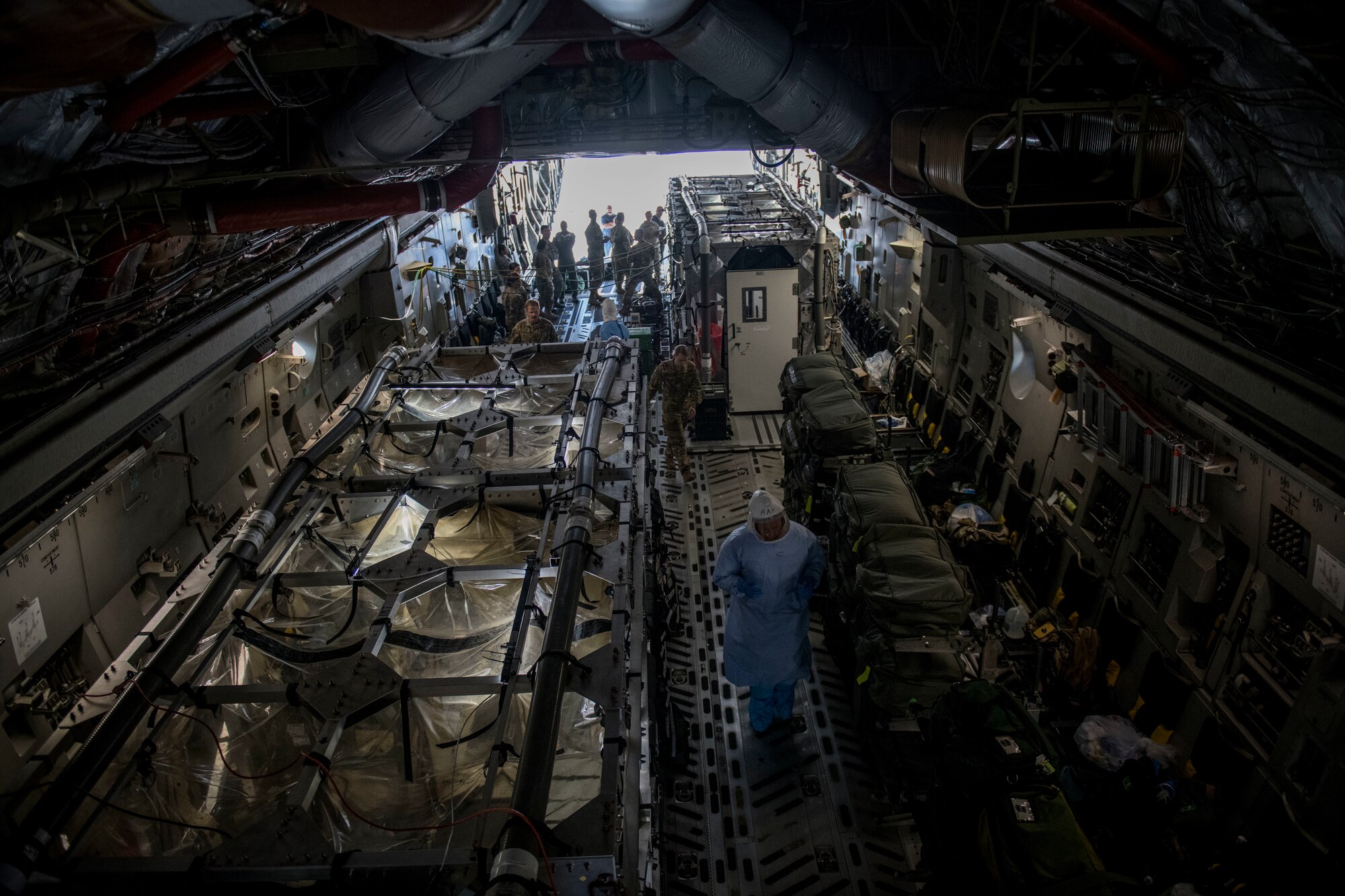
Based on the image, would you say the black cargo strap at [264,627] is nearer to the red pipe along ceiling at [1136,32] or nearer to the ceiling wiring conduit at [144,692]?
the ceiling wiring conduit at [144,692]

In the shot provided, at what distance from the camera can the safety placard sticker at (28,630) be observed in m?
3.83

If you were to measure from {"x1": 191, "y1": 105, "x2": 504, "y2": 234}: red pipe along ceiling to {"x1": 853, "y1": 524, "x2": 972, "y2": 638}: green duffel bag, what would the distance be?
11.7ft

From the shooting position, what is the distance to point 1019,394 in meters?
6.55

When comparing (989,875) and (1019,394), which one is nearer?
(989,875)

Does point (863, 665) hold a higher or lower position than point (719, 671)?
higher

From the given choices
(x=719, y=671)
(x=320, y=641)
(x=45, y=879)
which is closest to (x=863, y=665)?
(x=719, y=671)

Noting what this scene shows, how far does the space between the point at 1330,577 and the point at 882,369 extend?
687 centimetres

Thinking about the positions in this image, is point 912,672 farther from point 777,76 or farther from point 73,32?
point 73,32

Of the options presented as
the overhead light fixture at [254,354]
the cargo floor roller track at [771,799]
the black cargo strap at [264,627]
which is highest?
the overhead light fixture at [254,354]

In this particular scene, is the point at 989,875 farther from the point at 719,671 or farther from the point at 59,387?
the point at 59,387

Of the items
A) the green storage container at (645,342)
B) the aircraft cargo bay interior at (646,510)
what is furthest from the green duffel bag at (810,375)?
the green storage container at (645,342)

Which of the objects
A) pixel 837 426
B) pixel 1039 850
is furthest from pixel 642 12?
pixel 837 426

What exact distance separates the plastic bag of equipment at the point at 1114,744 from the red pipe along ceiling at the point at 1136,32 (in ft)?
11.5

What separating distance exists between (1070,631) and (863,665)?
5.07ft
